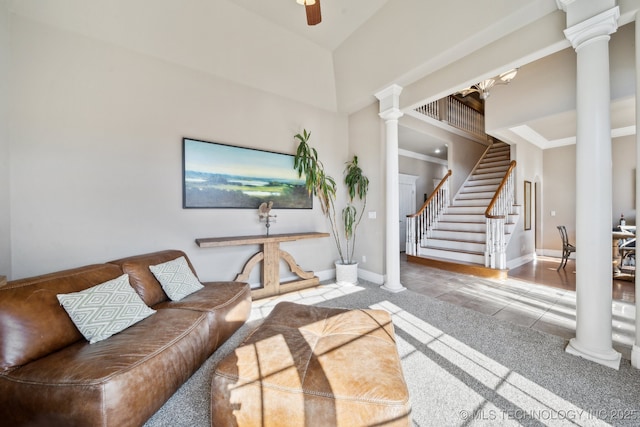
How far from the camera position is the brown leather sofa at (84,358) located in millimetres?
1188

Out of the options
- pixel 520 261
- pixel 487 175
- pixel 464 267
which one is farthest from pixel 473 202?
pixel 464 267

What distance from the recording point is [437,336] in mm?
2332

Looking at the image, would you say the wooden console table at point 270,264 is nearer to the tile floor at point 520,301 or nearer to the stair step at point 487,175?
the tile floor at point 520,301

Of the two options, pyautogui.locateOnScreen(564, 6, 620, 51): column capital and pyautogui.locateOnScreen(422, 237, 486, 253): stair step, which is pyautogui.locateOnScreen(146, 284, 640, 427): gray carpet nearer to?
pyautogui.locateOnScreen(564, 6, 620, 51): column capital

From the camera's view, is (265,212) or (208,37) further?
(265,212)

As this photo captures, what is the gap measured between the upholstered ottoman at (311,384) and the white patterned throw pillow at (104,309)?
2.99ft

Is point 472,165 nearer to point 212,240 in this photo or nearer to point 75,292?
point 212,240

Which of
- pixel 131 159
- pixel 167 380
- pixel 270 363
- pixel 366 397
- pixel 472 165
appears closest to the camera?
pixel 366 397

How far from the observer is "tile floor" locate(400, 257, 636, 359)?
2.49 metres

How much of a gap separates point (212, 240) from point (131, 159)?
3.96 ft

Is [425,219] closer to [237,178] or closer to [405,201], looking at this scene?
[405,201]

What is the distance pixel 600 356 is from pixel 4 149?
5155 mm

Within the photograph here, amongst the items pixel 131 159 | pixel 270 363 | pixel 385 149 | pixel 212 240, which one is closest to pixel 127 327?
pixel 270 363

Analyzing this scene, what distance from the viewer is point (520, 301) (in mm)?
3223
